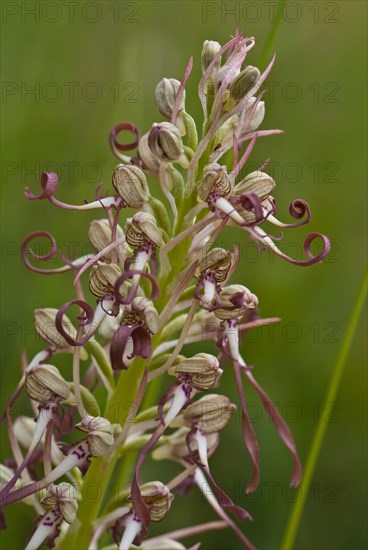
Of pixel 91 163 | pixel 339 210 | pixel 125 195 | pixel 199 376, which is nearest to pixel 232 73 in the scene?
pixel 125 195

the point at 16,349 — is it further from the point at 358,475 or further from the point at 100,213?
the point at 358,475

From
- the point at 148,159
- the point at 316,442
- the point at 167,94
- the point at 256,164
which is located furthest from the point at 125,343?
the point at 256,164

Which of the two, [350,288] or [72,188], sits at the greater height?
[72,188]

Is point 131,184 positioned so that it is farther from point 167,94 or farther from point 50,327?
point 50,327

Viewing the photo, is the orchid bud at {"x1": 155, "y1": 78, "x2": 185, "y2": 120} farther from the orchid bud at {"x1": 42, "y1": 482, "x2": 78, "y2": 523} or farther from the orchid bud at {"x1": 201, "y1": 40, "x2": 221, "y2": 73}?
the orchid bud at {"x1": 42, "y1": 482, "x2": 78, "y2": 523}

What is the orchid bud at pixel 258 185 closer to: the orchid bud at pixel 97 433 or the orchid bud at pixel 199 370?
the orchid bud at pixel 199 370

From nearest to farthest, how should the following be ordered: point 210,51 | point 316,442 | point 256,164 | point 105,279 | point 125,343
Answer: point 125,343, point 105,279, point 210,51, point 316,442, point 256,164

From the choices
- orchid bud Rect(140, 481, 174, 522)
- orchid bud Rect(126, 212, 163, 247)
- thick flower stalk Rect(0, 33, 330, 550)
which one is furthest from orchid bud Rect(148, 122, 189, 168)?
orchid bud Rect(140, 481, 174, 522)
